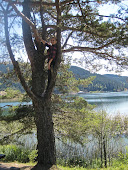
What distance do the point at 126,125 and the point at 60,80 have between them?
657 centimetres

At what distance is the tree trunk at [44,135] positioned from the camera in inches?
147

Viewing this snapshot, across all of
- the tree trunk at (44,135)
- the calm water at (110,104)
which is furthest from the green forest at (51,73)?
the calm water at (110,104)

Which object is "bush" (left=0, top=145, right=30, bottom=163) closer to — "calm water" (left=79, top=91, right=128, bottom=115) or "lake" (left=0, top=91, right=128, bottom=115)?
"lake" (left=0, top=91, right=128, bottom=115)

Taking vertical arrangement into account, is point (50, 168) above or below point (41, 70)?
below

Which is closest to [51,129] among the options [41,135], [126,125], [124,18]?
[41,135]

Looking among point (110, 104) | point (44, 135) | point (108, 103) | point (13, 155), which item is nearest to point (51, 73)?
point (44, 135)

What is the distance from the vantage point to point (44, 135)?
149 inches

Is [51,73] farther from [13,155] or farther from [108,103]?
[108,103]

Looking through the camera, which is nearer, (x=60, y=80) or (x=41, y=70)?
(x=41, y=70)

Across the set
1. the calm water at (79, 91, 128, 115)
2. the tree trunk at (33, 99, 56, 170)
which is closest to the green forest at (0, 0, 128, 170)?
the tree trunk at (33, 99, 56, 170)

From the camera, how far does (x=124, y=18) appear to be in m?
3.55

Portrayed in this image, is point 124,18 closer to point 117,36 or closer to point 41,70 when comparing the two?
point 117,36

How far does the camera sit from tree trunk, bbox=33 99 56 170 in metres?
3.74

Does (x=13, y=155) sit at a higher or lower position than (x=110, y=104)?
higher
